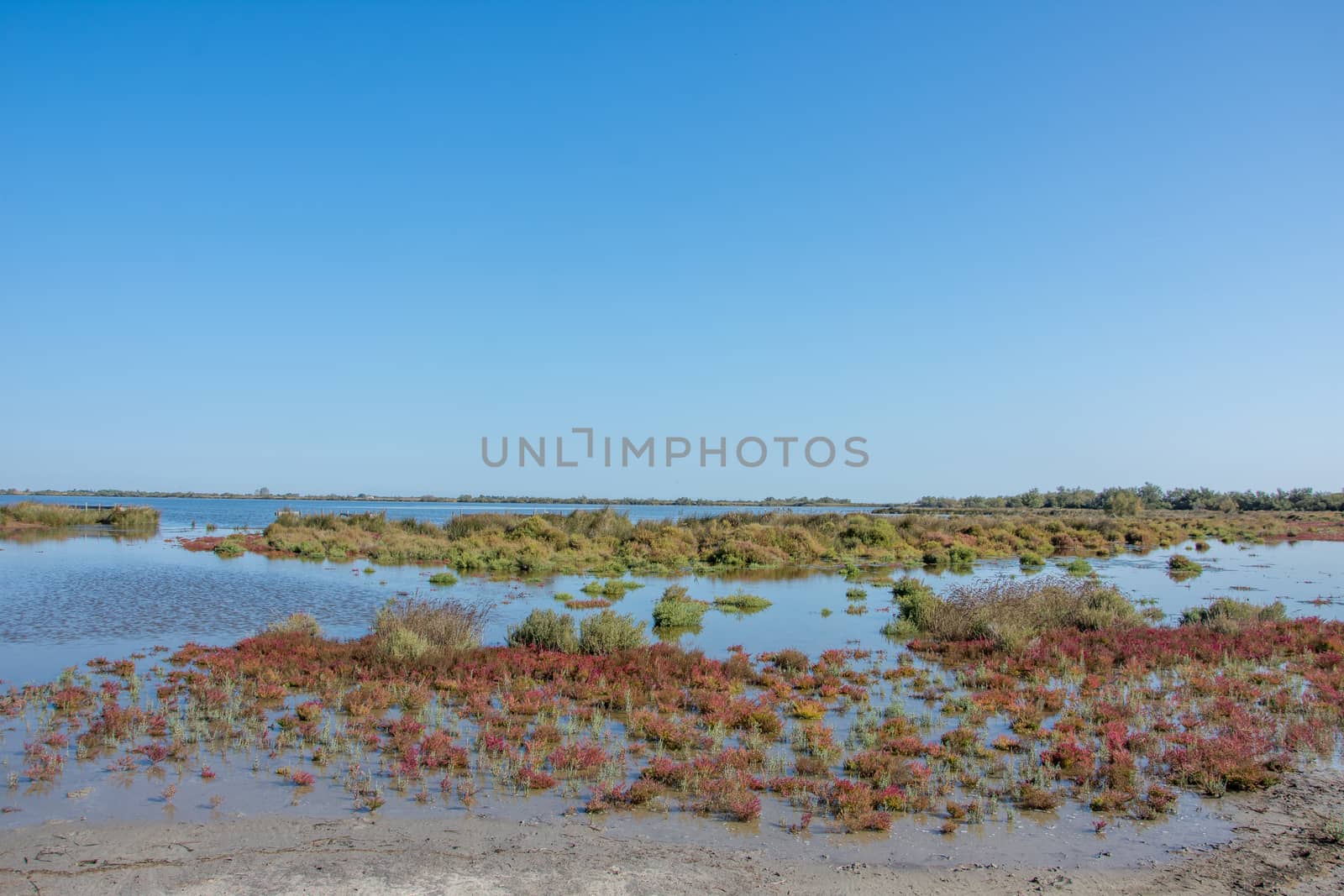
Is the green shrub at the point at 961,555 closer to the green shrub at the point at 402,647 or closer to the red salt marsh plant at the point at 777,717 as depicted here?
the red salt marsh plant at the point at 777,717

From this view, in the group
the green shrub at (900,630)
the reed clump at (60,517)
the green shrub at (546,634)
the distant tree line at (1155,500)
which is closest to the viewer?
the green shrub at (546,634)

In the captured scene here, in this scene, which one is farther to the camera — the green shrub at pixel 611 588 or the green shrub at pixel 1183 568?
the green shrub at pixel 1183 568

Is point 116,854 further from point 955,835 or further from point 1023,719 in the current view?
point 1023,719

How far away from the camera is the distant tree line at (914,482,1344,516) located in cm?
11112

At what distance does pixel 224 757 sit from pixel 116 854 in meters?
2.66

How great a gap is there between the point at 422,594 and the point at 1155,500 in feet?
476

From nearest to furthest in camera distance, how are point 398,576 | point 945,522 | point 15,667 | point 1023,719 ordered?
point 1023,719
point 15,667
point 398,576
point 945,522

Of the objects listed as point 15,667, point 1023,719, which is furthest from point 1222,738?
point 15,667

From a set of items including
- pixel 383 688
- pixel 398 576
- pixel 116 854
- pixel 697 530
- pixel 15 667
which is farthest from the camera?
pixel 697 530

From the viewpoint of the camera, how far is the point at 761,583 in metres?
31.0

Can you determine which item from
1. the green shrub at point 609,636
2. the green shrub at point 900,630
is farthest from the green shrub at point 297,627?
the green shrub at point 900,630

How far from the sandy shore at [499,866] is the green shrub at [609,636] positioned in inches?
323

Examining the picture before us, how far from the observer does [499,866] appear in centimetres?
679

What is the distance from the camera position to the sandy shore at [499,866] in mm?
6438
